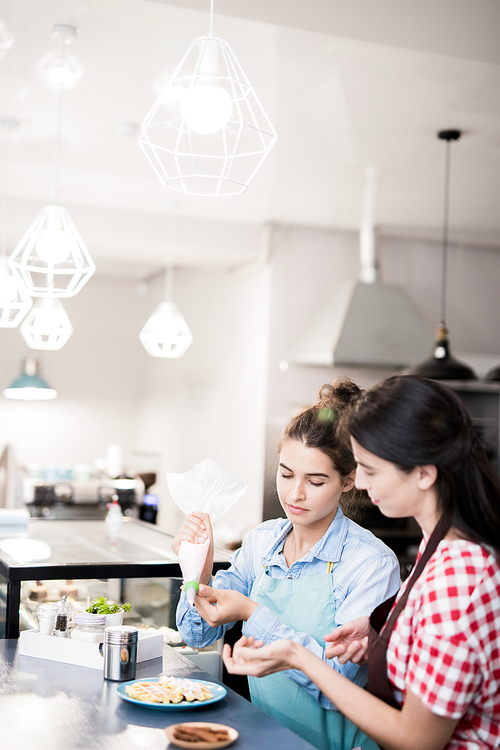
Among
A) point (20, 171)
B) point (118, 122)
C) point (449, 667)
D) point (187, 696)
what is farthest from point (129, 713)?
point (20, 171)

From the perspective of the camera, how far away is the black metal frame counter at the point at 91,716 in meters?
1.31

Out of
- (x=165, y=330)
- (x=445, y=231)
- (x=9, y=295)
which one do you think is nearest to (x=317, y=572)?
(x=9, y=295)

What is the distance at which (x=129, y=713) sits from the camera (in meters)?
1.44

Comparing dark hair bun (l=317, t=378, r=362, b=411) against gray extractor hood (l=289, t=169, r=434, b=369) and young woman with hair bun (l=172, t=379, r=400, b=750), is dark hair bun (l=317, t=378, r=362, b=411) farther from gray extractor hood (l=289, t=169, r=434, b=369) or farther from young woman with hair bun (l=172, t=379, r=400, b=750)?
gray extractor hood (l=289, t=169, r=434, b=369)

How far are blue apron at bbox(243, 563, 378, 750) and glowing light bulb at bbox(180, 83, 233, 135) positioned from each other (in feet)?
3.23

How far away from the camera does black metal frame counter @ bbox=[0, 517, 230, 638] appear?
6.86 ft

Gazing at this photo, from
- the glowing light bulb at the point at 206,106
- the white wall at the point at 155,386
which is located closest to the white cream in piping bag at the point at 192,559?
the glowing light bulb at the point at 206,106

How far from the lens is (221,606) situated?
1.61 meters

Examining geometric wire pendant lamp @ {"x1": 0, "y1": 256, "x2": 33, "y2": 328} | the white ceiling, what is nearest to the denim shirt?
geometric wire pendant lamp @ {"x1": 0, "y1": 256, "x2": 33, "y2": 328}

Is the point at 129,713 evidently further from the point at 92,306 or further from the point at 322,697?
the point at 92,306

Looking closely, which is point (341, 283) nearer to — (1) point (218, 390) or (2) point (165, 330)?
(1) point (218, 390)

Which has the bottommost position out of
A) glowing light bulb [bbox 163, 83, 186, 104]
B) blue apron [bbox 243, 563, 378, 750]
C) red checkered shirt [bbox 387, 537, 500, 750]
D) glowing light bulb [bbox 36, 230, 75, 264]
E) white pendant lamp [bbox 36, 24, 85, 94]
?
blue apron [bbox 243, 563, 378, 750]

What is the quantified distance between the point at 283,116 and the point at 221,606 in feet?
9.39

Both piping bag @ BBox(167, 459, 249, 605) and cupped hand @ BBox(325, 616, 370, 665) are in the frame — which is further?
piping bag @ BBox(167, 459, 249, 605)
